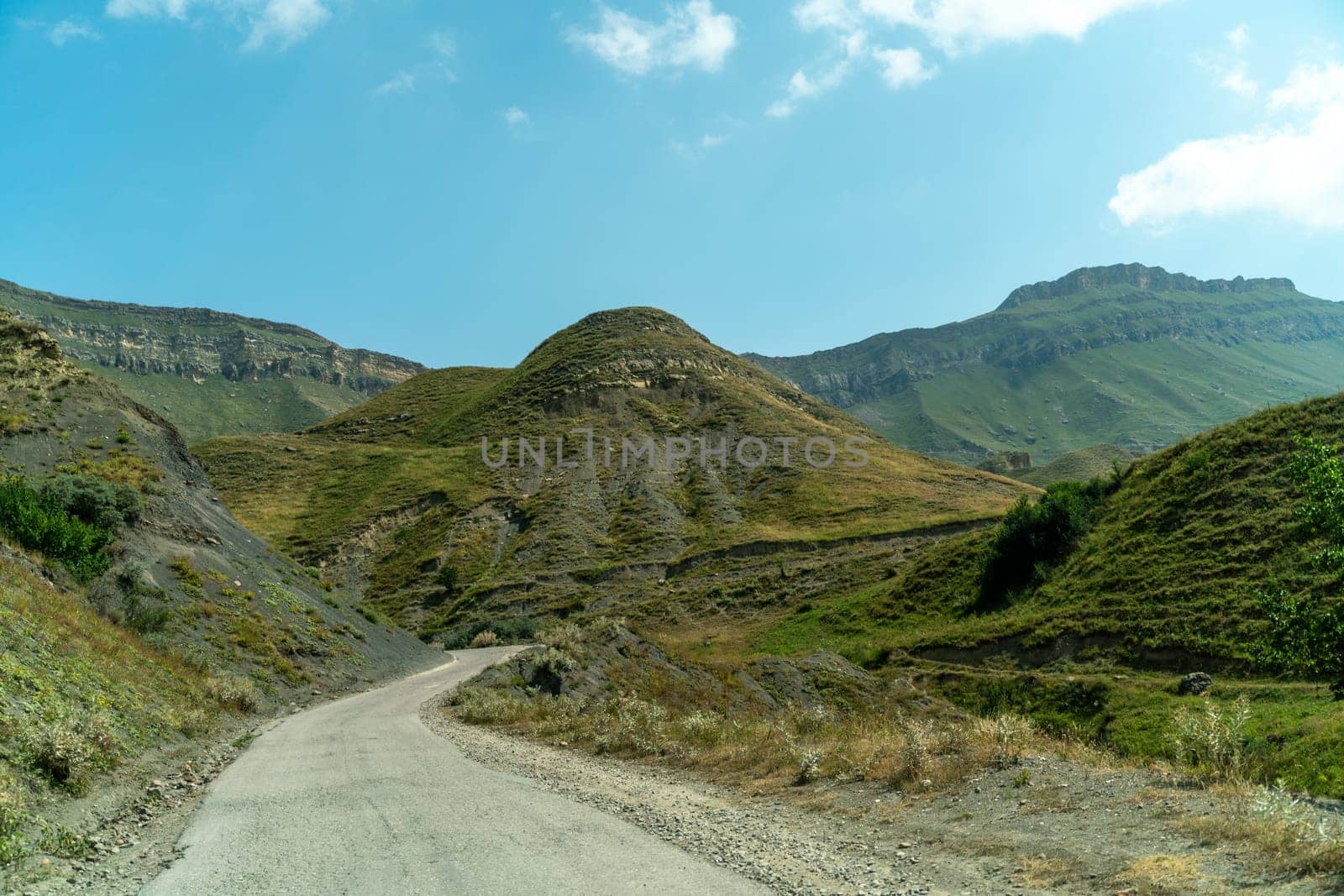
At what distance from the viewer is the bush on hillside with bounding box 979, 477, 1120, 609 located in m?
34.8

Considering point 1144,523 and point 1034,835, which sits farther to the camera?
point 1144,523

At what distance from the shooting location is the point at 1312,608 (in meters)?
12.1

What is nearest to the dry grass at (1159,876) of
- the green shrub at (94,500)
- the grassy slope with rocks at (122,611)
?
the grassy slope with rocks at (122,611)

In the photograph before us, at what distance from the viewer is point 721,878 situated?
6.38 metres

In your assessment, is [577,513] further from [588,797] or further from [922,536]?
[588,797]

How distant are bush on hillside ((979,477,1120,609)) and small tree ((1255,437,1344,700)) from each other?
75.9 ft

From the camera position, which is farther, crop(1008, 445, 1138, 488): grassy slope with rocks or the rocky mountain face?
crop(1008, 445, 1138, 488): grassy slope with rocks

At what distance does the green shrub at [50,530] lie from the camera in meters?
22.2

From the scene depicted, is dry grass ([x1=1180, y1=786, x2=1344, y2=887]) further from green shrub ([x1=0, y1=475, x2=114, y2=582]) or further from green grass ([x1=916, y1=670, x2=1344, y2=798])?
green shrub ([x1=0, y1=475, x2=114, y2=582])

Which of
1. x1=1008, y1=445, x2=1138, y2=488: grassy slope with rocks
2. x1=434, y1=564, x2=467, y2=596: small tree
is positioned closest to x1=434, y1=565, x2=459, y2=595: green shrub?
x1=434, y1=564, x2=467, y2=596: small tree

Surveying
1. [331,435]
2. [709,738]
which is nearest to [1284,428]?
[709,738]

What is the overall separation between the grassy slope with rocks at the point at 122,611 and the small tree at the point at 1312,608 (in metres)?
16.1

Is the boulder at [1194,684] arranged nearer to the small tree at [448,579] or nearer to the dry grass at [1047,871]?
the dry grass at [1047,871]

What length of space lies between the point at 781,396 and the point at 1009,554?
87.6 m
